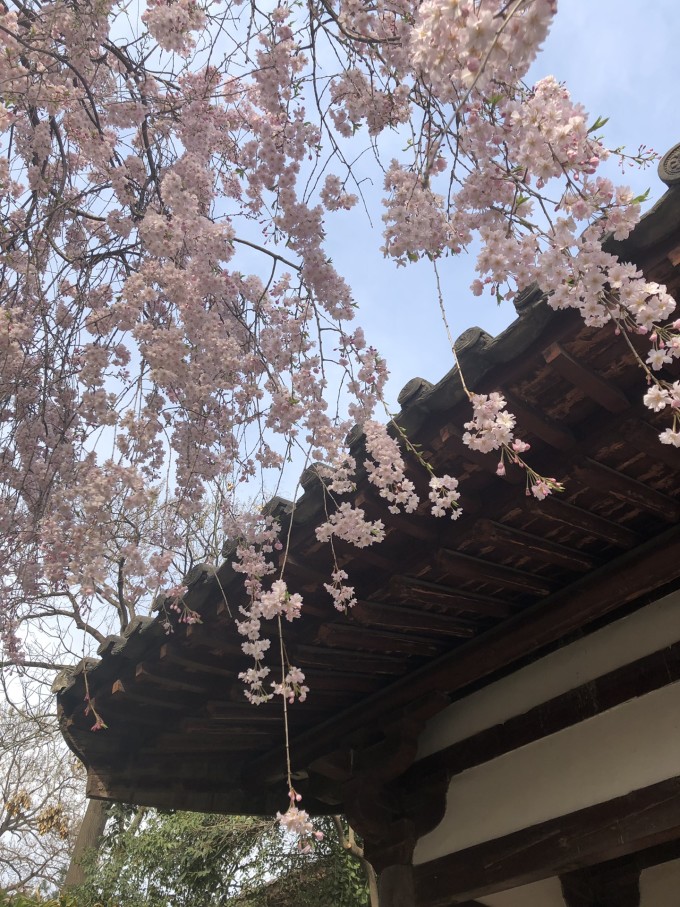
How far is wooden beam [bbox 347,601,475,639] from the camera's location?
281 centimetres

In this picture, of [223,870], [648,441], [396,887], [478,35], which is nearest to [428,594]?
[648,441]

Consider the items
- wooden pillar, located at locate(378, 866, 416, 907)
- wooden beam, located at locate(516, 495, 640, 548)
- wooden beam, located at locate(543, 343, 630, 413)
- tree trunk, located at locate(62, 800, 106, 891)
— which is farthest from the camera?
tree trunk, located at locate(62, 800, 106, 891)

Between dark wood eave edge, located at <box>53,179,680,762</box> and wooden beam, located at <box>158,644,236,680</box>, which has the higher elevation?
dark wood eave edge, located at <box>53,179,680,762</box>

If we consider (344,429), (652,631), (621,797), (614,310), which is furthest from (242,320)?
(621,797)

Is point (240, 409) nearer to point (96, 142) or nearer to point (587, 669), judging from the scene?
point (96, 142)

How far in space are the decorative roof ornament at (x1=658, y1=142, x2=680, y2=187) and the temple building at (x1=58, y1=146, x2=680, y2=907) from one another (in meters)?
0.01

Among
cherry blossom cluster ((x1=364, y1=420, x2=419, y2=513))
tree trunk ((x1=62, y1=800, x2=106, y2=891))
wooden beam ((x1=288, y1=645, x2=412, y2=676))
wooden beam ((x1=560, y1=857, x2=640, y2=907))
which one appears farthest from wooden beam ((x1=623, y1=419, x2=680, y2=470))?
tree trunk ((x1=62, y1=800, x2=106, y2=891))

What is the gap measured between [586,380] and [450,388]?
1.21 ft

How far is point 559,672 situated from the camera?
10.6 ft

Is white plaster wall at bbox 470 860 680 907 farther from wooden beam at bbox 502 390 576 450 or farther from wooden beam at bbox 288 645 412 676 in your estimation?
wooden beam at bbox 502 390 576 450

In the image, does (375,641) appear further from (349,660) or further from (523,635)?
(523,635)

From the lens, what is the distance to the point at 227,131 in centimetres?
287

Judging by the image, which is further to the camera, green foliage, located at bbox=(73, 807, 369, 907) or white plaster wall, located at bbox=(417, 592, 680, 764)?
green foliage, located at bbox=(73, 807, 369, 907)

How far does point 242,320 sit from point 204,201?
469 millimetres
